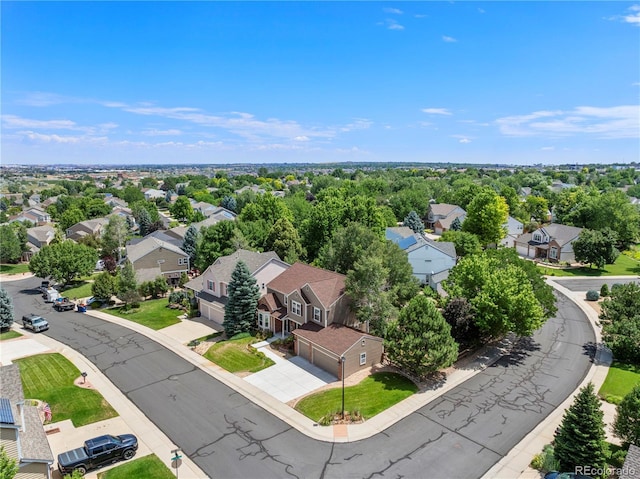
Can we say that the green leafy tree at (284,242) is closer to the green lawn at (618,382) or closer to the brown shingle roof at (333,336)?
the brown shingle roof at (333,336)

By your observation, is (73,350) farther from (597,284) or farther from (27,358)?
(597,284)

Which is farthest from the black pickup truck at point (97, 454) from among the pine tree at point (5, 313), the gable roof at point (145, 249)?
the gable roof at point (145, 249)

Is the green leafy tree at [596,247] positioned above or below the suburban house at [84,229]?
above

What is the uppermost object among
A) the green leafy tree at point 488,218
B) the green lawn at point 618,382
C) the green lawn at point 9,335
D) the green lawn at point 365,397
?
the green leafy tree at point 488,218

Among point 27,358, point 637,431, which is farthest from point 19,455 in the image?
point 637,431

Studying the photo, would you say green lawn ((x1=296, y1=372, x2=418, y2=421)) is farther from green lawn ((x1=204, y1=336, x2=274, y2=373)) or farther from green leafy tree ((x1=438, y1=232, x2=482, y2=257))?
green leafy tree ((x1=438, y1=232, x2=482, y2=257))
